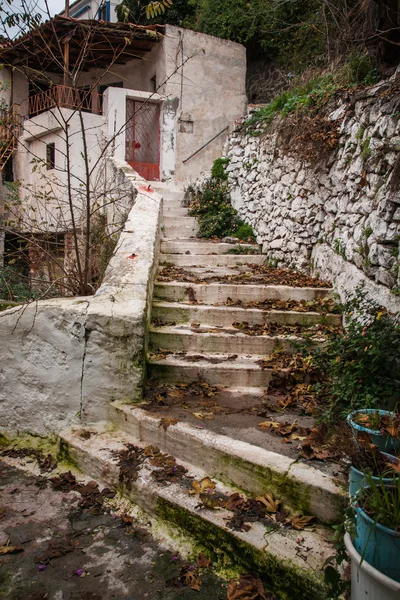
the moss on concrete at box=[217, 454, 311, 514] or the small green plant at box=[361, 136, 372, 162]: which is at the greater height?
the small green plant at box=[361, 136, 372, 162]

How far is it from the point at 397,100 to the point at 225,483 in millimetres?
3166

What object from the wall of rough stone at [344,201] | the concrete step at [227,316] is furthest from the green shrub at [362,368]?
the concrete step at [227,316]

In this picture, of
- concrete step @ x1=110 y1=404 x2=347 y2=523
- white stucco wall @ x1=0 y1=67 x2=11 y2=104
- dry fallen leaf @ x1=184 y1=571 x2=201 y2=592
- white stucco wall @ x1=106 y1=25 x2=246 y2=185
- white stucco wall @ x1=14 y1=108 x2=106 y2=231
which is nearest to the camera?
dry fallen leaf @ x1=184 y1=571 x2=201 y2=592

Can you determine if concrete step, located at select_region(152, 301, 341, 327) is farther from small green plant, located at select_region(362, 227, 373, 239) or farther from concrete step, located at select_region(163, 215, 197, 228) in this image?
concrete step, located at select_region(163, 215, 197, 228)

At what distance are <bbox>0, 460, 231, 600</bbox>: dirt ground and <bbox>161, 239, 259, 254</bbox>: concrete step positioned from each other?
3.99m

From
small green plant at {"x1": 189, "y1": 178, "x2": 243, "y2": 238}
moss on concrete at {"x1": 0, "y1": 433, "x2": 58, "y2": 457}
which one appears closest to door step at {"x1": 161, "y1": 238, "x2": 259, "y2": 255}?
small green plant at {"x1": 189, "y1": 178, "x2": 243, "y2": 238}

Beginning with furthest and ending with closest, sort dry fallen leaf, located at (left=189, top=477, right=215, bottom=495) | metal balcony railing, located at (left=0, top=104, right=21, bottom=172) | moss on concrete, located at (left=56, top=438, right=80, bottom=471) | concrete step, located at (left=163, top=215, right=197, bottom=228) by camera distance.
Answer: concrete step, located at (left=163, top=215, right=197, bottom=228), metal balcony railing, located at (left=0, top=104, right=21, bottom=172), moss on concrete, located at (left=56, top=438, right=80, bottom=471), dry fallen leaf, located at (left=189, top=477, right=215, bottom=495)

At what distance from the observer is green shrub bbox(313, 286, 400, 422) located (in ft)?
8.32

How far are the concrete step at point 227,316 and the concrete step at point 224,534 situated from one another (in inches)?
59.6

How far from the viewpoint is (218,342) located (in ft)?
11.8

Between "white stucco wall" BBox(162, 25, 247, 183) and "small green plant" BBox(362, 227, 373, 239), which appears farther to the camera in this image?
"white stucco wall" BBox(162, 25, 247, 183)

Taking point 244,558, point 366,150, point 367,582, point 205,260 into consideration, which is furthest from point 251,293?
point 367,582

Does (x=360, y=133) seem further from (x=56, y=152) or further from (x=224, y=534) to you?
(x=56, y=152)

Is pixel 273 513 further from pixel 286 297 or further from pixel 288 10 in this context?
pixel 288 10
